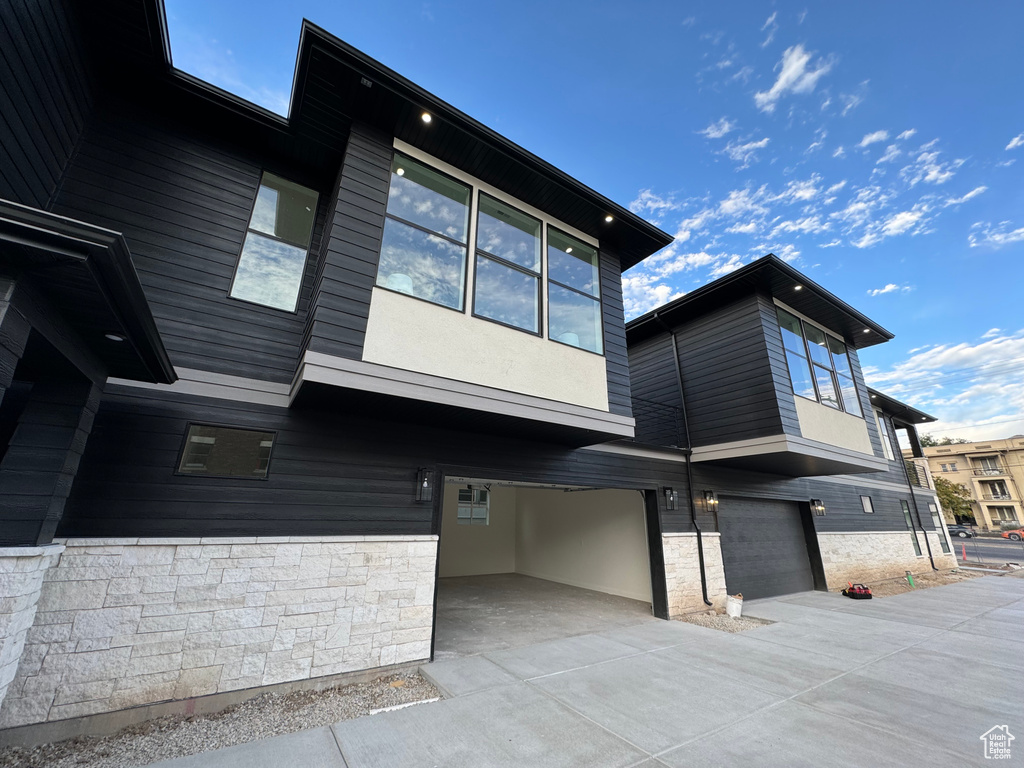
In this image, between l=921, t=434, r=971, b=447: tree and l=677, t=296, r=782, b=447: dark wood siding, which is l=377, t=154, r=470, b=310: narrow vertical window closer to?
l=677, t=296, r=782, b=447: dark wood siding

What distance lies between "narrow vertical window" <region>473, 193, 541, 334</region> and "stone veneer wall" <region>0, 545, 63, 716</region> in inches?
144

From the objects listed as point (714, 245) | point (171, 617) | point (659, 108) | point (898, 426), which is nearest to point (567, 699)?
point (171, 617)

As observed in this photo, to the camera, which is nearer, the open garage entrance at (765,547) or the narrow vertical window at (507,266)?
the narrow vertical window at (507,266)

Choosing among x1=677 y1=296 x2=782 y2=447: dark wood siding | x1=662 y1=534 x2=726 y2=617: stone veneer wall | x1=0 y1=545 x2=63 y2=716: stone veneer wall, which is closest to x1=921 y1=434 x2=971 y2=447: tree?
x1=677 y1=296 x2=782 y2=447: dark wood siding

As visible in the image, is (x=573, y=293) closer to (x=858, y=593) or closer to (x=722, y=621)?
(x=722, y=621)

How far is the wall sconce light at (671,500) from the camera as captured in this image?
6469mm

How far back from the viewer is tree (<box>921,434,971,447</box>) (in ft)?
134

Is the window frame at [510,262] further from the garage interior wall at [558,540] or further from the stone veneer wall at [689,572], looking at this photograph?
the stone veneer wall at [689,572]

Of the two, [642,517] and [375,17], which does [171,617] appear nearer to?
[642,517]

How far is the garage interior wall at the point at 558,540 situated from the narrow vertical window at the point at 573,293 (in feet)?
12.4

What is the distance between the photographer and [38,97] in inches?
113

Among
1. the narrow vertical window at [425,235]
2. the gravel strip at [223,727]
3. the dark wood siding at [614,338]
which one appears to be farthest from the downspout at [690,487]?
the narrow vertical window at [425,235]

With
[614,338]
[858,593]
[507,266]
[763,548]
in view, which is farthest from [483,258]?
[858,593]

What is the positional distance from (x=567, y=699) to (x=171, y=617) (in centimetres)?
329
